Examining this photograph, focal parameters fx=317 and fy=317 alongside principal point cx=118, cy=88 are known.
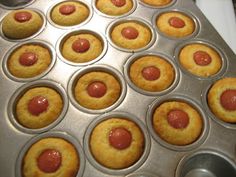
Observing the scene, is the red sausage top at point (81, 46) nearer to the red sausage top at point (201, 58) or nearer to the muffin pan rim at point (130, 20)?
the muffin pan rim at point (130, 20)

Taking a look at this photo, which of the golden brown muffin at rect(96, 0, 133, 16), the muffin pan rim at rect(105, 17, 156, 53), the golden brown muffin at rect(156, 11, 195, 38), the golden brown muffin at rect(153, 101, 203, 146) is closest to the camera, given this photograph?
the golden brown muffin at rect(153, 101, 203, 146)

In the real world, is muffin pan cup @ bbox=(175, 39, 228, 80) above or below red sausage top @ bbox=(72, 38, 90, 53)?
below

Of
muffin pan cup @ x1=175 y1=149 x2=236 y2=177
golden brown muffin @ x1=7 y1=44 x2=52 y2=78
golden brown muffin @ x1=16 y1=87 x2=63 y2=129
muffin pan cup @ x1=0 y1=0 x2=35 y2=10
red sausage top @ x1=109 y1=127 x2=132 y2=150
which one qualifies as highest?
muffin pan cup @ x1=0 y1=0 x2=35 y2=10

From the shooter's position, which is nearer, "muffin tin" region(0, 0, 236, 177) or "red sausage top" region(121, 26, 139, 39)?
"muffin tin" region(0, 0, 236, 177)

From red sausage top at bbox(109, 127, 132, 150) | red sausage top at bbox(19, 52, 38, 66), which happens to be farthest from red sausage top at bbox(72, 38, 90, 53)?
red sausage top at bbox(109, 127, 132, 150)

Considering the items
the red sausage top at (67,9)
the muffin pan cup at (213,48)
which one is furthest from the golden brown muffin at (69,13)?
the muffin pan cup at (213,48)

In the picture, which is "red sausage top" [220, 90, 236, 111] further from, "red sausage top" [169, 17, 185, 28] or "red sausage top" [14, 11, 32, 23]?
"red sausage top" [14, 11, 32, 23]

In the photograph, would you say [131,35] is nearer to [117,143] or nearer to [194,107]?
[194,107]

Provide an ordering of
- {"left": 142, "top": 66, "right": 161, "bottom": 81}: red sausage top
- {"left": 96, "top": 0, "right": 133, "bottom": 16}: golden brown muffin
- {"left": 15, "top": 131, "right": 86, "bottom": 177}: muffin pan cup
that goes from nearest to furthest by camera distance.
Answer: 1. {"left": 15, "top": 131, "right": 86, "bottom": 177}: muffin pan cup
2. {"left": 142, "top": 66, "right": 161, "bottom": 81}: red sausage top
3. {"left": 96, "top": 0, "right": 133, "bottom": 16}: golden brown muffin
